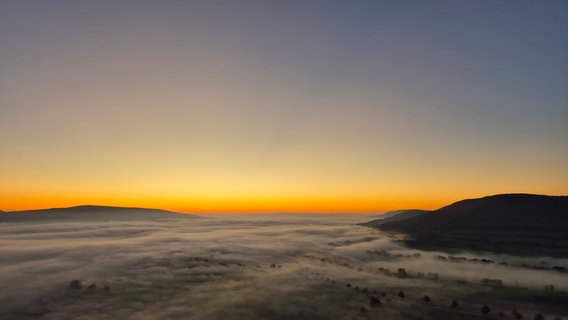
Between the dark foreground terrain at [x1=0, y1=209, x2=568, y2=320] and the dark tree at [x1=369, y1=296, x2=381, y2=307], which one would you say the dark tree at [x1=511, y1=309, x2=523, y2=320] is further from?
the dark tree at [x1=369, y1=296, x2=381, y2=307]

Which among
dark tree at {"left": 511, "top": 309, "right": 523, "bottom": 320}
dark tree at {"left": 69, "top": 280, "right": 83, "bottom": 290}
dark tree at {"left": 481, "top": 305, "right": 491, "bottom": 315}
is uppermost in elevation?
dark tree at {"left": 69, "top": 280, "right": 83, "bottom": 290}

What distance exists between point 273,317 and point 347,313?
414 inches

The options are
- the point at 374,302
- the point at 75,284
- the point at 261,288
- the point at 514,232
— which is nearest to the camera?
the point at 374,302

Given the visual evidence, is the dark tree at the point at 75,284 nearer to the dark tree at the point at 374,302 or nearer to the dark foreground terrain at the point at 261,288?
the dark foreground terrain at the point at 261,288

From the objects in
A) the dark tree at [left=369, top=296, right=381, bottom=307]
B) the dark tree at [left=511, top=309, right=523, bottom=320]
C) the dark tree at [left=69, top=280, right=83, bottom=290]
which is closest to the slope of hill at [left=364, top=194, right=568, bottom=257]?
the dark tree at [left=511, top=309, right=523, bottom=320]

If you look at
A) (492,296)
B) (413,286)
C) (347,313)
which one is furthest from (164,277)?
(492,296)

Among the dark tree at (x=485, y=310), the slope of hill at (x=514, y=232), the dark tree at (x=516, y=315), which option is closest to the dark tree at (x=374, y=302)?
the dark tree at (x=485, y=310)

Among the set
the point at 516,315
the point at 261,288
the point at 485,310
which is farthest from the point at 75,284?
the point at 516,315

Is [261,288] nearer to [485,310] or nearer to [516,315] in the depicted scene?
[485,310]

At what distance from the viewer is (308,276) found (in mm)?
78938

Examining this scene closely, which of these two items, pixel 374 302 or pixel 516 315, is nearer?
pixel 516 315

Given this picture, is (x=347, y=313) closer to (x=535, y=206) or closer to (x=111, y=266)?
(x=111, y=266)

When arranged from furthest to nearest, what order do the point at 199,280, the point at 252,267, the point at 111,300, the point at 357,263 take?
the point at 357,263
the point at 252,267
the point at 199,280
the point at 111,300

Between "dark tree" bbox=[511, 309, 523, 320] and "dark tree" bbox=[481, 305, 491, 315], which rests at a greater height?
"dark tree" bbox=[481, 305, 491, 315]
